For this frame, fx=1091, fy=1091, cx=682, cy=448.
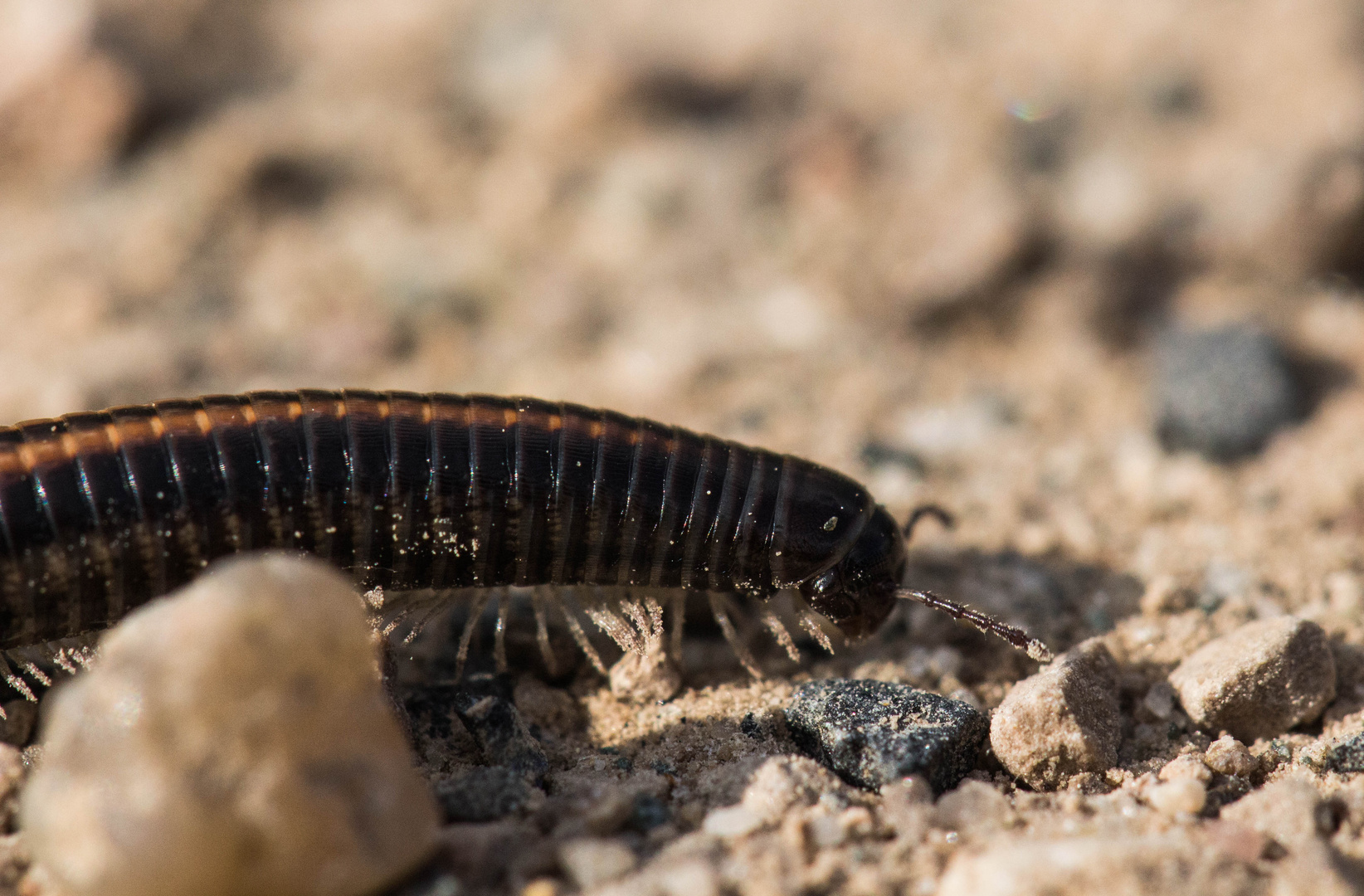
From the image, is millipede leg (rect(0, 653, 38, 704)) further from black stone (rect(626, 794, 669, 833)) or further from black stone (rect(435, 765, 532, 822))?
black stone (rect(626, 794, 669, 833))

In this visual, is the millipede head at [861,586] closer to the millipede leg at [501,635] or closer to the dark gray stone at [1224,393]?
the millipede leg at [501,635]

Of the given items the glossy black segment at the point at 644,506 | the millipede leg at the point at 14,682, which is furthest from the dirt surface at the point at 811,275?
the millipede leg at the point at 14,682

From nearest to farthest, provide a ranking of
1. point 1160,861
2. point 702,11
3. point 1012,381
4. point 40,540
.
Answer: point 1160,861
point 40,540
point 1012,381
point 702,11

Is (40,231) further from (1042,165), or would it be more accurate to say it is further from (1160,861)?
(1160,861)

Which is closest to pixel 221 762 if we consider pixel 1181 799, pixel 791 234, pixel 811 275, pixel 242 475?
pixel 242 475

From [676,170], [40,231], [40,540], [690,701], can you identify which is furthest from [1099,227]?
[40,231]
